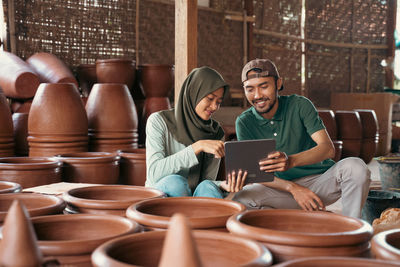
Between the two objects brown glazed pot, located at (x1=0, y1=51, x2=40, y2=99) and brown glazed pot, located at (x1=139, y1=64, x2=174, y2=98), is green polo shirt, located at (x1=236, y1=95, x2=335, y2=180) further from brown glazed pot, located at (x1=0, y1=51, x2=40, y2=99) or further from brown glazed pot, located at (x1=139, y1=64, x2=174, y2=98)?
brown glazed pot, located at (x1=0, y1=51, x2=40, y2=99)

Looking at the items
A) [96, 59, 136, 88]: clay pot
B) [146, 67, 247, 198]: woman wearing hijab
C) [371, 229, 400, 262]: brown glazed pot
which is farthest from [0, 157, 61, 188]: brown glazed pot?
[371, 229, 400, 262]: brown glazed pot

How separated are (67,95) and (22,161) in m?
0.71

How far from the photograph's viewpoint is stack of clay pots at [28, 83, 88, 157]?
329 centimetres

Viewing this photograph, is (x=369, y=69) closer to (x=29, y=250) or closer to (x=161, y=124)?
(x=161, y=124)

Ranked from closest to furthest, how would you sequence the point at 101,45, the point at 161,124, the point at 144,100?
the point at 161,124 → the point at 144,100 → the point at 101,45

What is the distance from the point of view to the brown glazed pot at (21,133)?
365 centimetres

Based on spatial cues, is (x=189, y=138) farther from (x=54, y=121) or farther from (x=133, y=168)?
(x=54, y=121)

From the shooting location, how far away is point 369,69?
9.07 metres

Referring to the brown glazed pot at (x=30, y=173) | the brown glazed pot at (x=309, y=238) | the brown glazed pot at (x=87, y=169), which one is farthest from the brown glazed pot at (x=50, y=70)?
the brown glazed pot at (x=309, y=238)

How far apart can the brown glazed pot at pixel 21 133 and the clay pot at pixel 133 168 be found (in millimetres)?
899

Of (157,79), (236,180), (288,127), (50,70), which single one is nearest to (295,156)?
(288,127)

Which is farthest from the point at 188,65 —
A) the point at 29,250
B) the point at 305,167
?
the point at 29,250

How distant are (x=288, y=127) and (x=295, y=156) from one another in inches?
12.2

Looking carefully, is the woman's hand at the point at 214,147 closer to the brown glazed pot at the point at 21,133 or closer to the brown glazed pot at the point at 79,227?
the brown glazed pot at the point at 79,227
